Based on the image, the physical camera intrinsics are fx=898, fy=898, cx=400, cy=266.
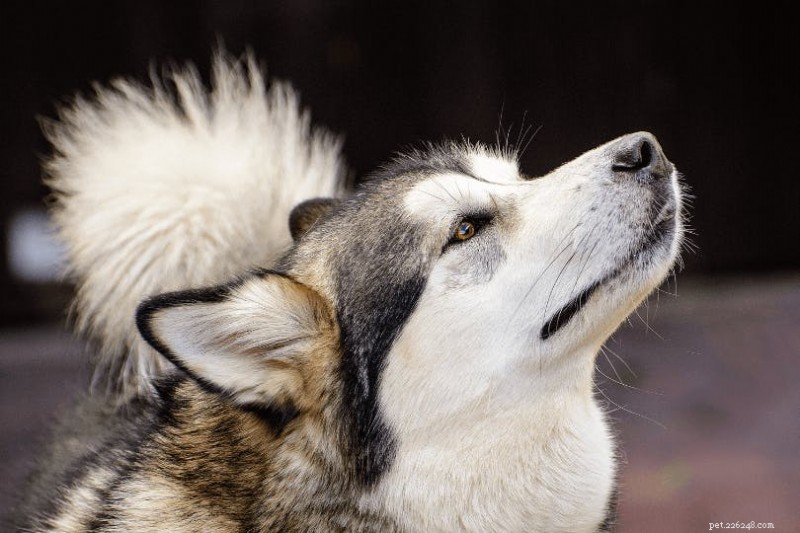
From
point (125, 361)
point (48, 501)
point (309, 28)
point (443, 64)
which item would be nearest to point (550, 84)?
point (443, 64)

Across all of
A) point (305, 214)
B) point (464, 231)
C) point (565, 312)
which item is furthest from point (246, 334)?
point (305, 214)

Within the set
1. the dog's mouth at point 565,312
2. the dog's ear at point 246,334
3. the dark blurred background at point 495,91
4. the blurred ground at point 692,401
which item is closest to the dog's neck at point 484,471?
the dog's mouth at point 565,312

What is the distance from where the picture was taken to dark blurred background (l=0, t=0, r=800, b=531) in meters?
5.30

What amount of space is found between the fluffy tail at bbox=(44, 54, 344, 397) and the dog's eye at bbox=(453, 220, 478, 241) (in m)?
1.12

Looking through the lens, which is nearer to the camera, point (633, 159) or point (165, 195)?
point (633, 159)

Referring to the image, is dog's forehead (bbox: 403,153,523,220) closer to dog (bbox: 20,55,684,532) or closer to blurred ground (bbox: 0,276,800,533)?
dog (bbox: 20,55,684,532)

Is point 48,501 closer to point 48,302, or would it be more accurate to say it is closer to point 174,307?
point 174,307

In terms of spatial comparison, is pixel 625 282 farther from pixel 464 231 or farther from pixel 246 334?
pixel 246 334

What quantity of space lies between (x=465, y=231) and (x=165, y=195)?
1407mm

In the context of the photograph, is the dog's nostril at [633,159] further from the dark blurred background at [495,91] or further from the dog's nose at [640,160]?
the dark blurred background at [495,91]

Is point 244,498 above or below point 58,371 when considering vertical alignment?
above

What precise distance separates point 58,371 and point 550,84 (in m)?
3.42

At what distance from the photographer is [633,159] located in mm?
2246

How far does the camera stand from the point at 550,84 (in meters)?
5.45
